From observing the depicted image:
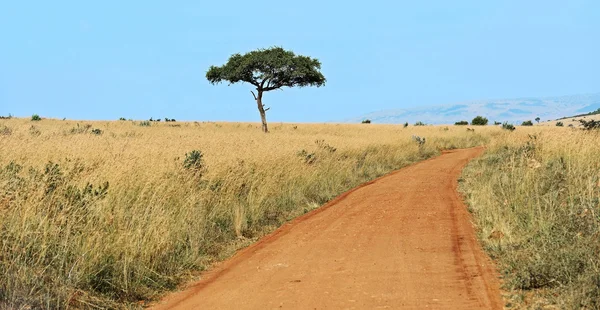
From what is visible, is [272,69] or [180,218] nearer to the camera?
Result: [180,218]

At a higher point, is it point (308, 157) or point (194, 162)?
point (194, 162)

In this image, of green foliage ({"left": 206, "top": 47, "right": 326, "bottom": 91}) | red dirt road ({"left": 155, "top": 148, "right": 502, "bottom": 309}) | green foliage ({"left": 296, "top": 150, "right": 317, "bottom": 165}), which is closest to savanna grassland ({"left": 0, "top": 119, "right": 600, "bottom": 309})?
red dirt road ({"left": 155, "top": 148, "right": 502, "bottom": 309})

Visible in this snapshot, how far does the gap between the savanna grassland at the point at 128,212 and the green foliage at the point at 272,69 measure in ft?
96.0

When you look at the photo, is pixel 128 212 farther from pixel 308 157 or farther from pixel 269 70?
pixel 269 70

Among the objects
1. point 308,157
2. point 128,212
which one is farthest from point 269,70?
point 128,212

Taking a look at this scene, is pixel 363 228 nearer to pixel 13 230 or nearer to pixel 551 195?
pixel 551 195

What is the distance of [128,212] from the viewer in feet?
26.5

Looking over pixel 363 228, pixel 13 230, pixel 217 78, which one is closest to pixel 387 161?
pixel 363 228

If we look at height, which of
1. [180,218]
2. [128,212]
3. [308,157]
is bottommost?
[180,218]

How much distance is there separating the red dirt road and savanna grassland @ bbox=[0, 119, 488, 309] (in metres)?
0.60

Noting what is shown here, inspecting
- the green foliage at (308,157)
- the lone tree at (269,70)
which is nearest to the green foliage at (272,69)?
the lone tree at (269,70)

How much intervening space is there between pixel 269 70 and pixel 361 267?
4023 cm

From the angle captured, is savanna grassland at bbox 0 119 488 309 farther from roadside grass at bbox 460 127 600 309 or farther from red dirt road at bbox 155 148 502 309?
roadside grass at bbox 460 127 600 309

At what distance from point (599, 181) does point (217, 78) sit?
4262 centimetres
